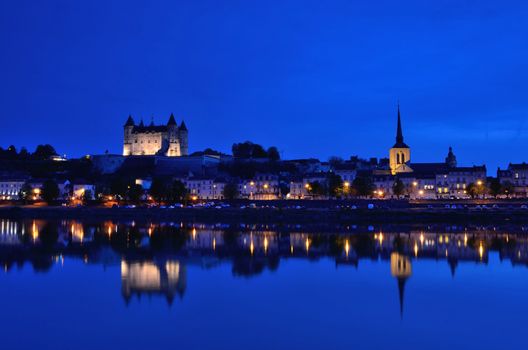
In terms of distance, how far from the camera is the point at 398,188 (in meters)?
56.0

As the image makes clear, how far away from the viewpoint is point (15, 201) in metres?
61.8

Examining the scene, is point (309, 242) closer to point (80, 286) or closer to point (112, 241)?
point (112, 241)

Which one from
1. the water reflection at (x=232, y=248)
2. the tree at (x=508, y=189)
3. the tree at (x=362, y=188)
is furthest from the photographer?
the tree at (x=508, y=189)

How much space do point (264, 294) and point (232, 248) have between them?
9.43 metres

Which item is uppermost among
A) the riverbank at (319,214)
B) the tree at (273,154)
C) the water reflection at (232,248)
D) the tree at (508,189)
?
the tree at (273,154)

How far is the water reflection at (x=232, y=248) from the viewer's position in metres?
19.0

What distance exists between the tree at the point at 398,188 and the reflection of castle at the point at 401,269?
111 feet

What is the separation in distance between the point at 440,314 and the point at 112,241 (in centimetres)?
1791

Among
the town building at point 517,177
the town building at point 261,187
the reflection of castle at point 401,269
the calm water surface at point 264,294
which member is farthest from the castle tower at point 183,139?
the reflection of castle at point 401,269

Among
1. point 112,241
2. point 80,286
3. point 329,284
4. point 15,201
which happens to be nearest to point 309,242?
point 112,241

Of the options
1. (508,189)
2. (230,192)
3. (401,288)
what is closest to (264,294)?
(401,288)

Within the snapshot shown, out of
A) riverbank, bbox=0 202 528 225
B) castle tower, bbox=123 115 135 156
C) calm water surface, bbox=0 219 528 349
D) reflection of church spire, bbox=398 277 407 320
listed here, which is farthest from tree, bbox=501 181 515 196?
castle tower, bbox=123 115 135 156

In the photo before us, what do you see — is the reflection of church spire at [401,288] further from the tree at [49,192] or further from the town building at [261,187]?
the town building at [261,187]

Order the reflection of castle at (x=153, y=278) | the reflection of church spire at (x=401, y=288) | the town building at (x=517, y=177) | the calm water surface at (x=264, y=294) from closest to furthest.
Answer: the calm water surface at (x=264, y=294) < the reflection of church spire at (x=401, y=288) < the reflection of castle at (x=153, y=278) < the town building at (x=517, y=177)
